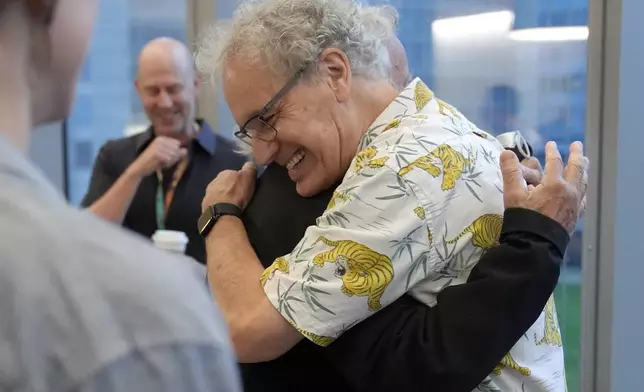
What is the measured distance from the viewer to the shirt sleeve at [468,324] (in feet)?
3.59

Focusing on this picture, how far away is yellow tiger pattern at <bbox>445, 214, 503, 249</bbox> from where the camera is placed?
1.14 m

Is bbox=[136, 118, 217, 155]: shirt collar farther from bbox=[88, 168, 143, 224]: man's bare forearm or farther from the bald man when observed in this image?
bbox=[88, 168, 143, 224]: man's bare forearm

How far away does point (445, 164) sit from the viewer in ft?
3.70

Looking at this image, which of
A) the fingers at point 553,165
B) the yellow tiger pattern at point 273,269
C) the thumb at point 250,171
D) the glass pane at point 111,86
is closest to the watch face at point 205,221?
the thumb at point 250,171

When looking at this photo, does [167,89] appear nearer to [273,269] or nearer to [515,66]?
[515,66]

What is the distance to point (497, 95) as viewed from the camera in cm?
284

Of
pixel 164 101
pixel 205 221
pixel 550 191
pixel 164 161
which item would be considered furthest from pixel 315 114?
pixel 164 101

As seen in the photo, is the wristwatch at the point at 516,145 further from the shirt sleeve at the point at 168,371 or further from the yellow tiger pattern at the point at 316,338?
the shirt sleeve at the point at 168,371

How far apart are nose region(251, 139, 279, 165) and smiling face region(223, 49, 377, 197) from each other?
1.1 inches

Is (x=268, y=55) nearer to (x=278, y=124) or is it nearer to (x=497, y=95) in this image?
(x=278, y=124)

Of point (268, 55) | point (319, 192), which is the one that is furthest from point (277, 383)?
point (268, 55)

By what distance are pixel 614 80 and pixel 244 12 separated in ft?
5.38

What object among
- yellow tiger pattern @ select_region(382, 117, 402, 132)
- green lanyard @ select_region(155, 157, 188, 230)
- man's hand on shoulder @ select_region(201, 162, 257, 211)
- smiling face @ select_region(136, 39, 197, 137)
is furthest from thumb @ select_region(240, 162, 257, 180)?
smiling face @ select_region(136, 39, 197, 137)

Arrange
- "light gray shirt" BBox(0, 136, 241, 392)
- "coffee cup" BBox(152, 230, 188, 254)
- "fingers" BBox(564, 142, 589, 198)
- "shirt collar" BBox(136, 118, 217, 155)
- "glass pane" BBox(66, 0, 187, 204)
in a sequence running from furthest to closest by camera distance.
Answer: "glass pane" BBox(66, 0, 187, 204), "shirt collar" BBox(136, 118, 217, 155), "coffee cup" BBox(152, 230, 188, 254), "fingers" BBox(564, 142, 589, 198), "light gray shirt" BBox(0, 136, 241, 392)
